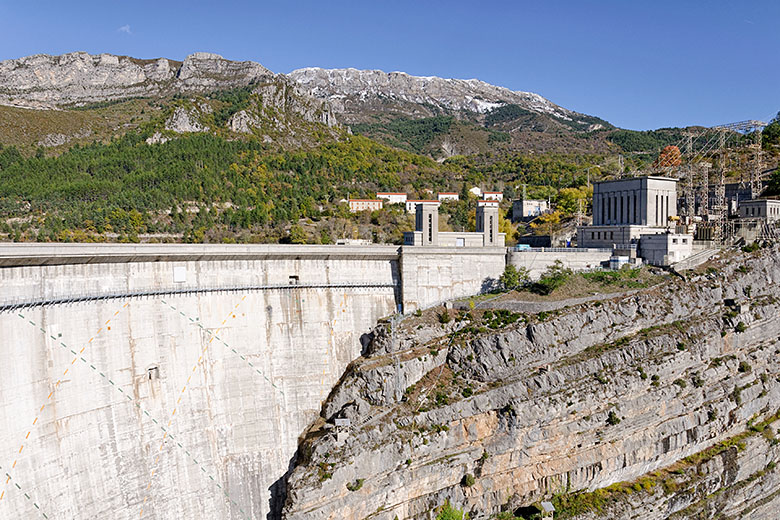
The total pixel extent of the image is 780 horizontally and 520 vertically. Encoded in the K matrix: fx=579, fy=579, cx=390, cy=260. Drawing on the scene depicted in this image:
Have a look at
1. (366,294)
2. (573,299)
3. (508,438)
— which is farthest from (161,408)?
(573,299)

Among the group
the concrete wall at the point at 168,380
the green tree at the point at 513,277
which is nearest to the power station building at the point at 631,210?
the green tree at the point at 513,277

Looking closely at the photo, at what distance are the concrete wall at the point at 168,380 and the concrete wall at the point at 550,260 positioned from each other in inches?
434

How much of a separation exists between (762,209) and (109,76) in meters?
155

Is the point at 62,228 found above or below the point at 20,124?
below

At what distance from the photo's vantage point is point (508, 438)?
36.4 m


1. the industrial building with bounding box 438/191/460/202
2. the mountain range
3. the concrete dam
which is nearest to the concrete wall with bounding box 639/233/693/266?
the concrete dam

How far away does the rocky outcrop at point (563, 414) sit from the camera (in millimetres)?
34375

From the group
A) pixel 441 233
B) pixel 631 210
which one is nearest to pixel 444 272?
pixel 441 233

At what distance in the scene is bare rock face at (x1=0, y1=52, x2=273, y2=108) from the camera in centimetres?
14025

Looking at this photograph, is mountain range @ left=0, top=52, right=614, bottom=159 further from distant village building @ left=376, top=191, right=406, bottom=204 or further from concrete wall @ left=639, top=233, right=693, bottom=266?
concrete wall @ left=639, top=233, right=693, bottom=266

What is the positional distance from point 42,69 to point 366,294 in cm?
14922

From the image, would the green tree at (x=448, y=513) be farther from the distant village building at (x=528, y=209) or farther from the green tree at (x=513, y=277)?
the distant village building at (x=528, y=209)

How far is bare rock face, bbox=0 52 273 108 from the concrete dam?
345 feet

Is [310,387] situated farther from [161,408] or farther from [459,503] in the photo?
[459,503]
